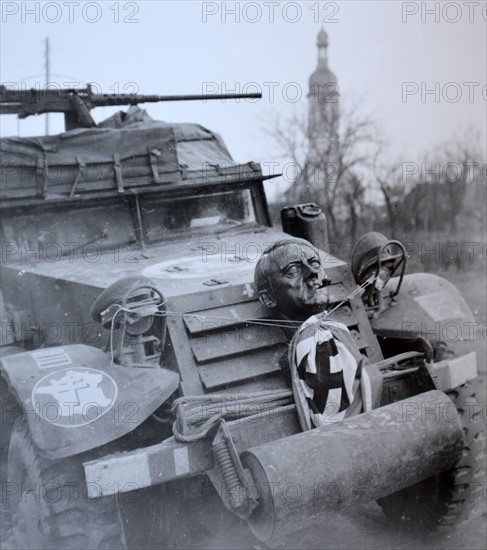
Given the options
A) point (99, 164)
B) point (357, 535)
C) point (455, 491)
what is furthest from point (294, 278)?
point (99, 164)

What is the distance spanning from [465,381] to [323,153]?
960 centimetres

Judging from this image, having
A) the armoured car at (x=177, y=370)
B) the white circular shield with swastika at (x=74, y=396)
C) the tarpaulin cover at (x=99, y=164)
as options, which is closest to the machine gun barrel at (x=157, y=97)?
the tarpaulin cover at (x=99, y=164)

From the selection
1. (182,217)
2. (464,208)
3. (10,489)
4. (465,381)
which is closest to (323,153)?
(464,208)

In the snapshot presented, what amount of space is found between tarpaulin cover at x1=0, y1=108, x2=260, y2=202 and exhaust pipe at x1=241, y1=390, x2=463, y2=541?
8.57 feet

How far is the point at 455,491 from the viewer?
3.99m

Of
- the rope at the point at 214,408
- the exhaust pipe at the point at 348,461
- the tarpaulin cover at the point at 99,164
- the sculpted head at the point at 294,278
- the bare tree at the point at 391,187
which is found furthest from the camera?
the bare tree at the point at 391,187

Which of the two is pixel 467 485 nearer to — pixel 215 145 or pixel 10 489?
pixel 10 489

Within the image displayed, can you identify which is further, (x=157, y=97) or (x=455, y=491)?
(x=157, y=97)

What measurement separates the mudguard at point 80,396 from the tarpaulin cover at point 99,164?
1.69 m

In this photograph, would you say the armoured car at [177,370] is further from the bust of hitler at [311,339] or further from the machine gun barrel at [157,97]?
the machine gun barrel at [157,97]

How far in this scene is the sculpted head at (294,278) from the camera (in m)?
3.68

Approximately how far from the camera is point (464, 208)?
13.3 meters

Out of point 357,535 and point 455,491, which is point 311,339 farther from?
point 357,535

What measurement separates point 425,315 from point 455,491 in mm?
1047
